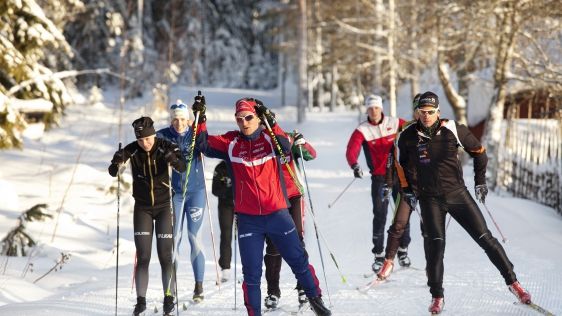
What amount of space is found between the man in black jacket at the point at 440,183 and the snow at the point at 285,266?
0.45m

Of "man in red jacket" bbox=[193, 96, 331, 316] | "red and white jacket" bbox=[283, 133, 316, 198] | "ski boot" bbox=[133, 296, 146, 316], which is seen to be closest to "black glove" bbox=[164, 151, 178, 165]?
"man in red jacket" bbox=[193, 96, 331, 316]

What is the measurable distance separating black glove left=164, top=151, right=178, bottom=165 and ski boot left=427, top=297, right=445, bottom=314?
2689mm

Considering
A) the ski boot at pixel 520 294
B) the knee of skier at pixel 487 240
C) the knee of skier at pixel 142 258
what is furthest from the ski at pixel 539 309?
the knee of skier at pixel 142 258

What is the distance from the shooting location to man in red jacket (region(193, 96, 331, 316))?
5.01 meters

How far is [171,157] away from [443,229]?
256cm

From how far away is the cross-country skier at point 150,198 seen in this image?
18.5ft

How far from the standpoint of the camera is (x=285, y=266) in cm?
816

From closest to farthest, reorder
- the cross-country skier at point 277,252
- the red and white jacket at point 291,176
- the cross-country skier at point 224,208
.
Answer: the red and white jacket at point 291,176
the cross-country skier at point 277,252
the cross-country skier at point 224,208

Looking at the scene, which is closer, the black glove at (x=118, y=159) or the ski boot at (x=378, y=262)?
the black glove at (x=118, y=159)

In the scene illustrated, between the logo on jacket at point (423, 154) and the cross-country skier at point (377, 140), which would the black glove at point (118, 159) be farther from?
the cross-country skier at point (377, 140)

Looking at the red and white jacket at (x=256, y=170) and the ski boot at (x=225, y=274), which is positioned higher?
the red and white jacket at (x=256, y=170)

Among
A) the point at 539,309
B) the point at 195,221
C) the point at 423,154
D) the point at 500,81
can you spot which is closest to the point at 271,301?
the point at 195,221

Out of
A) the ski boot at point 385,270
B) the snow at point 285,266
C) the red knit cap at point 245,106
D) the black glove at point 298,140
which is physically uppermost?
the red knit cap at point 245,106

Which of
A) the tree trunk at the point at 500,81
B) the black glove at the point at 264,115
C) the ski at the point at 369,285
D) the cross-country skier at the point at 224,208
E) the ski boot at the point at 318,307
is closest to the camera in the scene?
the black glove at the point at 264,115
